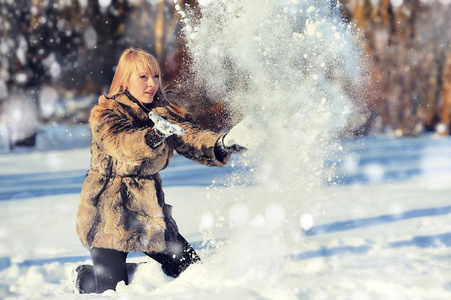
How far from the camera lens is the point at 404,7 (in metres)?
7.79

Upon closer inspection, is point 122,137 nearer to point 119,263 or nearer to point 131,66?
point 131,66

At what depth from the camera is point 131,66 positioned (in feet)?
7.00

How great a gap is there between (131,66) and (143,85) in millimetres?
101

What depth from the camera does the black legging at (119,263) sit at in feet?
7.25

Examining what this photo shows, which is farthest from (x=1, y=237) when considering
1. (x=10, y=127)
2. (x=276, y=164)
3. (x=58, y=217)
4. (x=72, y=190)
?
(x=10, y=127)

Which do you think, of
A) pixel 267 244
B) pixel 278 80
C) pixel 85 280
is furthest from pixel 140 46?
pixel 85 280

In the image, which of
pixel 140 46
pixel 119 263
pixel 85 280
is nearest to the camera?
pixel 119 263

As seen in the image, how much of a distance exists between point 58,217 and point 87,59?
124 inches

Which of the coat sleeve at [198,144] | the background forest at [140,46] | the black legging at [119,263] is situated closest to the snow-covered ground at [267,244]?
the black legging at [119,263]

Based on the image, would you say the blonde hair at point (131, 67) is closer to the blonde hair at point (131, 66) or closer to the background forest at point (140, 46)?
the blonde hair at point (131, 66)

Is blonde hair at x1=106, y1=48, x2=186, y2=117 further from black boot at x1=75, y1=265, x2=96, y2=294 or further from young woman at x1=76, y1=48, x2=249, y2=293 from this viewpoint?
black boot at x1=75, y1=265, x2=96, y2=294

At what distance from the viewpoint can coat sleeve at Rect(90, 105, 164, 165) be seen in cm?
191

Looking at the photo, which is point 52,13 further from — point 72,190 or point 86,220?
point 86,220

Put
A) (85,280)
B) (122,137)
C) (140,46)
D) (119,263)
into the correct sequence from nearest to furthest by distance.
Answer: (122,137) → (119,263) → (85,280) → (140,46)
